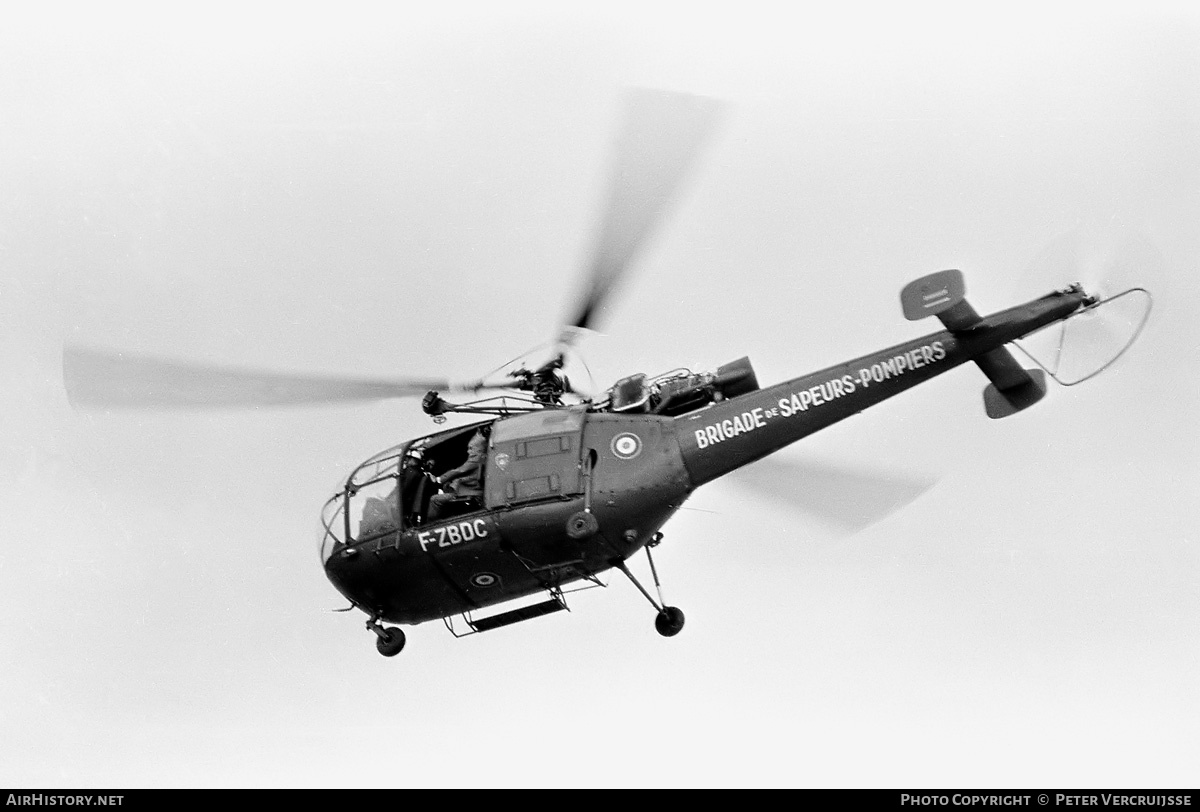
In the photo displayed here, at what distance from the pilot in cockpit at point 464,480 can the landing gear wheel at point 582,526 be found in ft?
3.99

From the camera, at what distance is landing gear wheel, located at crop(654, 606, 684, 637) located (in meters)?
15.4

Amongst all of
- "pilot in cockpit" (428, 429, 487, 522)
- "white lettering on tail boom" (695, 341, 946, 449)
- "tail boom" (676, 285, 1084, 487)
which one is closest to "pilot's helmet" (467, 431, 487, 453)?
"pilot in cockpit" (428, 429, 487, 522)

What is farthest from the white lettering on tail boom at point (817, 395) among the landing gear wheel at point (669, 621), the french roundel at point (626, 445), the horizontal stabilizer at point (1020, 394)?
the landing gear wheel at point (669, 621)

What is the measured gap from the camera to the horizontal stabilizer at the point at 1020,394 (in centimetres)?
1590

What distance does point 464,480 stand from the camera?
1558cm

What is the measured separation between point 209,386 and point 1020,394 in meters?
8.99

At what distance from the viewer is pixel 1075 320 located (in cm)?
1543

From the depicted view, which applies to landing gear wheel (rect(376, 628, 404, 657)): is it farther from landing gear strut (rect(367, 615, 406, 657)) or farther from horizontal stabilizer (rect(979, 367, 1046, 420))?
horizontal stabilizer (rect(979, 367, 1046, 420))

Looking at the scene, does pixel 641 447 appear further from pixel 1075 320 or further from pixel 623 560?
pixel 1075 320

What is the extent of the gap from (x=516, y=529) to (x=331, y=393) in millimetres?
2624

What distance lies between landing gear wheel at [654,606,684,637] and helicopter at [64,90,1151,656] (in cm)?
2
